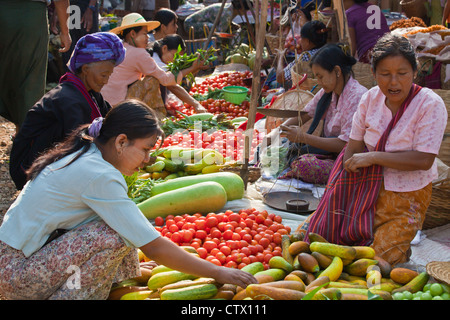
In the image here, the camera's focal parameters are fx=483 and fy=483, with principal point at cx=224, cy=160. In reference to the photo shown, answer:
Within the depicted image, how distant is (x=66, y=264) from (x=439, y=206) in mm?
2441

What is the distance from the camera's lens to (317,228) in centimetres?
282

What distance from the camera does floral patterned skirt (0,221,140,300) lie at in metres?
2.00

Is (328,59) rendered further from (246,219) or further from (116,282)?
(116,282)

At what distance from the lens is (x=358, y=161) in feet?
8.70

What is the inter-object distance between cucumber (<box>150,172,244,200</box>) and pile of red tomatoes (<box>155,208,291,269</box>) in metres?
0.46

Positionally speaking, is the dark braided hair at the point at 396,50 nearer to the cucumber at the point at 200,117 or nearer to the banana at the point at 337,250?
the banana at the point at 337,250

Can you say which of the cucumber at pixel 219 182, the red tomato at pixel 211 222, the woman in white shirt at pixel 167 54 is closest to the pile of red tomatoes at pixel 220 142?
the cucumber at pixel 219 182

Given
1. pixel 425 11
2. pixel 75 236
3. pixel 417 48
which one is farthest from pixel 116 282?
pixel 425 11

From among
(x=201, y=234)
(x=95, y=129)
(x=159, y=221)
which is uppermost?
(x=95, y=129)

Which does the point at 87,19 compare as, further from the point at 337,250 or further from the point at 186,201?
the point at 337,250

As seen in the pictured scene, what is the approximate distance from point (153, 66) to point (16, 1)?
1694mm

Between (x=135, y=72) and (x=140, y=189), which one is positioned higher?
(x=135, y=72)

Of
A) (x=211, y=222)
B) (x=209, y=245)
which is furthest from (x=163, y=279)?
(x=211, y=222)

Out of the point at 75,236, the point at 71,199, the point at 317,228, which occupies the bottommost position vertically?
the point at 317,228
